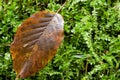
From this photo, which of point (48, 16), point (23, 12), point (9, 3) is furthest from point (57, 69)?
point (9, 3)

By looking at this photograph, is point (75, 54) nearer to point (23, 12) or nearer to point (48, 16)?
point (48, 16)

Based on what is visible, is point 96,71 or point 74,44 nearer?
point 96,71

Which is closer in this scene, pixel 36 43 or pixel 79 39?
pixel 36 43

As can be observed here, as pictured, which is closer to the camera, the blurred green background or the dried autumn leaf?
the dried autumn leaf
